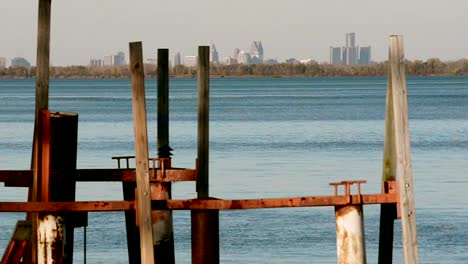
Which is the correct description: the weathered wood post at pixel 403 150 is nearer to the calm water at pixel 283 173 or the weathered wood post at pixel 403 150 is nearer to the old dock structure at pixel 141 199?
the old dock structure at pixel 141 199

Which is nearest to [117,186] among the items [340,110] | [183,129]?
[183,129]

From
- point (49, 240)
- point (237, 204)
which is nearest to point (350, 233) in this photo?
point (237, 204)

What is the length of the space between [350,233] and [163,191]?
4.01 metres

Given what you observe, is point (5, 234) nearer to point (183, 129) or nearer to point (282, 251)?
point (282, 251)

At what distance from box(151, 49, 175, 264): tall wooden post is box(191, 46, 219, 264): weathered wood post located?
0.46 meters

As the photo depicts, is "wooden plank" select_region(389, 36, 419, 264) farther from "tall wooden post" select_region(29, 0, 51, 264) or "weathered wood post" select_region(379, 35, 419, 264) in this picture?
"tall wooden post" select_region(29, 0, 51, 264)

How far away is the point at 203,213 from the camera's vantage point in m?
16.5

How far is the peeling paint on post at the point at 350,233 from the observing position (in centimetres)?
1457

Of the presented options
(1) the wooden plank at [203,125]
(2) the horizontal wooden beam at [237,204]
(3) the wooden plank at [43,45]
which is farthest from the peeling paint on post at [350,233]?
(3) the wooden plank at [43,45]

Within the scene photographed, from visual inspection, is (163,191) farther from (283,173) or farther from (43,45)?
(283,173)

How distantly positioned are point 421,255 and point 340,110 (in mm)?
74745

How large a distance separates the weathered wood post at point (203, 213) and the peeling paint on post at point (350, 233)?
7.54 feet

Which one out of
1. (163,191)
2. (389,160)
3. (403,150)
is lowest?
(163,191)

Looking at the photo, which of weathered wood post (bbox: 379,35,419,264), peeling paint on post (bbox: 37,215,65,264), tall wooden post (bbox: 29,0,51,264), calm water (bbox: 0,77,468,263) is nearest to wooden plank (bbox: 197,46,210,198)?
tall wooden post (bbox: 29,0,51,264)
